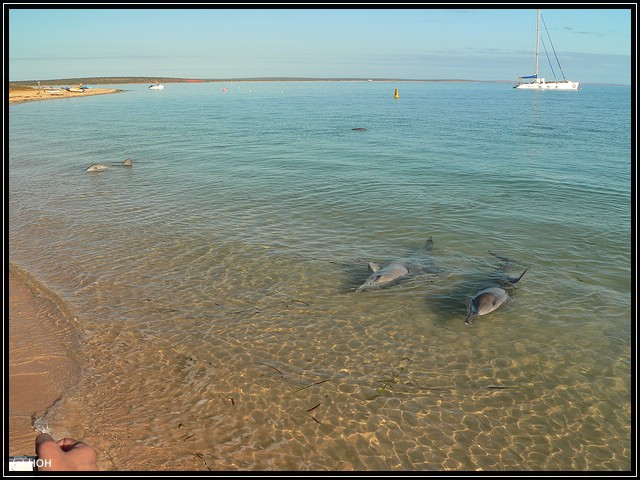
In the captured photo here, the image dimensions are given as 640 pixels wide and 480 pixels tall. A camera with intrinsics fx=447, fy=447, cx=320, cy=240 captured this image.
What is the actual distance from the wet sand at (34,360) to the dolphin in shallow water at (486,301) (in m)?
7.60

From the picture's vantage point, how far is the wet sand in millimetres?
6512

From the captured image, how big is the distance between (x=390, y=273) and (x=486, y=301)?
2.34 m

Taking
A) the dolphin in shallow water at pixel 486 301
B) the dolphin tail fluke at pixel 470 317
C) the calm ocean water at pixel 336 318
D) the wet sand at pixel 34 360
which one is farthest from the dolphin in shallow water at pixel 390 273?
the wet sand at pixel 34 360

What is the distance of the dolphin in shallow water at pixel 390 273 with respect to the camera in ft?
34.9

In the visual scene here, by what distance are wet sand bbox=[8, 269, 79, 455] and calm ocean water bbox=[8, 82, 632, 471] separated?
1.07 ft

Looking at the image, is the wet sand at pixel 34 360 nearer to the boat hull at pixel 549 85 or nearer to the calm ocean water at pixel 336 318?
the calm ocean water at pixel 336 318

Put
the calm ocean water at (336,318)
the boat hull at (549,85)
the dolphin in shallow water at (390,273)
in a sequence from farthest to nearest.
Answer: the boat hull at (549,85) → the dolphin in shallow water at (390,273) → the calm ocean water at (336,318)

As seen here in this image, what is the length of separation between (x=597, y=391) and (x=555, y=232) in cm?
809

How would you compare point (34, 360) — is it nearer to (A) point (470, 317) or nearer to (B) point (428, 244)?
(A) point (470, 317)

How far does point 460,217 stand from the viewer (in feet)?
52.2

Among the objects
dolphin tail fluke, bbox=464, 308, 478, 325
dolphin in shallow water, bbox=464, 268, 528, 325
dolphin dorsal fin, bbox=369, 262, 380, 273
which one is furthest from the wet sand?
dolphin in shallow water, bbox=464, 268, 528, 325

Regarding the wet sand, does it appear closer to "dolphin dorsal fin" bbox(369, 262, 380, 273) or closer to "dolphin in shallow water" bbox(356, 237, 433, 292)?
"dolphin in shallow water" bbox(356, 237, 433, 292)

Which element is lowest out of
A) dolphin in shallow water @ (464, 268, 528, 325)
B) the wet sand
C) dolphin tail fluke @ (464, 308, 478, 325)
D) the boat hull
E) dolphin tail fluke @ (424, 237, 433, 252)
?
the wet sand

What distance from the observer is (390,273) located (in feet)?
35.8
